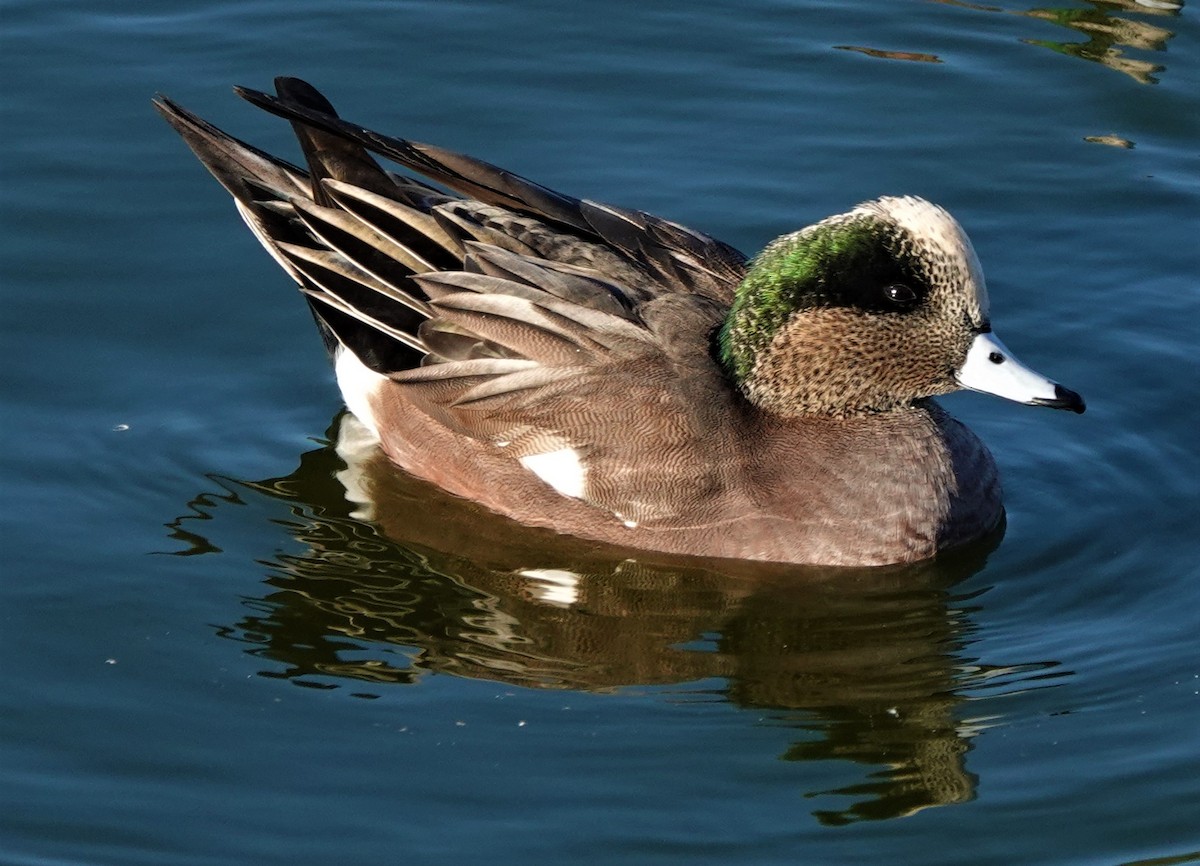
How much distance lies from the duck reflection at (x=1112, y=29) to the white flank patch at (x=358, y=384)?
4378 millimetres

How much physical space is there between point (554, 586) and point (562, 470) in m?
0.40

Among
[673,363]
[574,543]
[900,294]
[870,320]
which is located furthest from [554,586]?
[900,294]

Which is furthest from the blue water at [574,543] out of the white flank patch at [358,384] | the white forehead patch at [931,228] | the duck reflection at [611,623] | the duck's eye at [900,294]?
the white forehead patch at [931,228]

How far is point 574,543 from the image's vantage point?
7.19m

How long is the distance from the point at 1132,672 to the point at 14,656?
11.1 feet

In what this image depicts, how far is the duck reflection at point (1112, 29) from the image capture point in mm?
10203

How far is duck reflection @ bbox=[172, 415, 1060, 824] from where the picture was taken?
6.25m

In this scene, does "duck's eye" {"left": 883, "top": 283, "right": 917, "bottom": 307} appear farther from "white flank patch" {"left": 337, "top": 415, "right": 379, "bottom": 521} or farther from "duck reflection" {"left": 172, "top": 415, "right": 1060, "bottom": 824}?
"white flank patch" {"left": 337, "top": 415, "right": 379, "bottom": 521}

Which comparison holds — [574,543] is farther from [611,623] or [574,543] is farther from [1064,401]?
[1064,401]

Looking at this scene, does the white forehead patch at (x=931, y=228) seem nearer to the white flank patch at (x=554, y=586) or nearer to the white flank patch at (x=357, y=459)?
the white flank patch at (x=554, y=586)

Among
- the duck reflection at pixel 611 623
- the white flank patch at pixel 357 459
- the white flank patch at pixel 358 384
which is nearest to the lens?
the duck reflection at pixel 611 623

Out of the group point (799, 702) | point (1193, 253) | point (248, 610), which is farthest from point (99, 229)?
point (1193, 253)

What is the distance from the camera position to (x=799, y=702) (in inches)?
249

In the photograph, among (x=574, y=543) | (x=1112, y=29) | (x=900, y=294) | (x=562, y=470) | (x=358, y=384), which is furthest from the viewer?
(x=1112, y=29)
